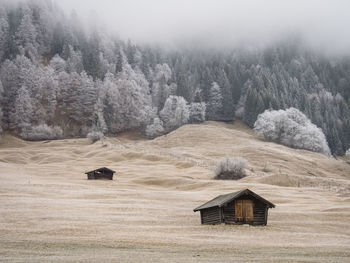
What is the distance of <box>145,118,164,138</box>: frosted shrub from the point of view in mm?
147375

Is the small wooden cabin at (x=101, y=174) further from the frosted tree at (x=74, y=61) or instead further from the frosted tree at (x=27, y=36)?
the frosted tree at (x=27, y=36)

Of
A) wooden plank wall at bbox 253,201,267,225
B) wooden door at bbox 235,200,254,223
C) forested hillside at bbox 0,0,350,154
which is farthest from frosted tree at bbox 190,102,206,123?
wooden door at bbox 235,200,254,223

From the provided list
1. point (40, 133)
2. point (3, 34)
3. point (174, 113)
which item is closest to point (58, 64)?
point (3, 34)

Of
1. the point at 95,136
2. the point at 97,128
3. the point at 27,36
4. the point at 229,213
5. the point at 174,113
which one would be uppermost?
the point at 27,36

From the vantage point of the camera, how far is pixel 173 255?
71.2 feet

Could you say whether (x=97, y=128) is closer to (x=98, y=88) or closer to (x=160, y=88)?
(x=98, y=88)

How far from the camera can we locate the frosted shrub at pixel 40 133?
5447 inches

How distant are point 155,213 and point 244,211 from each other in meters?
9.60

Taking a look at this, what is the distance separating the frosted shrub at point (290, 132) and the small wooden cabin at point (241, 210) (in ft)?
336

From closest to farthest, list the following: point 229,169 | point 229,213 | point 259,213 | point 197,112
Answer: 1. point 229,213
2. point 259,213
3. point 229,169
4. point 197,112

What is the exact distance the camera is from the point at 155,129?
5817 inches

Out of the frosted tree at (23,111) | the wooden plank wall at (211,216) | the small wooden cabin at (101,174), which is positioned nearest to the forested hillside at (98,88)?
the frosted tree at (23,111)

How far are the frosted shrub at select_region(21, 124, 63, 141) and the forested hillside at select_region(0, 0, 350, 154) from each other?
331mm

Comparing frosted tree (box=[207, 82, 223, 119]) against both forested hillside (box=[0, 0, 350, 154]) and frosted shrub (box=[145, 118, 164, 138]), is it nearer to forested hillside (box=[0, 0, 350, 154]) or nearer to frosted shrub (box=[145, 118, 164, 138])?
forested hillside (box=[0, 0, 350, 154])
